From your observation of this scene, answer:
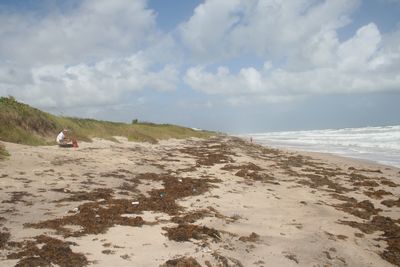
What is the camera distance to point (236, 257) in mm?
7293

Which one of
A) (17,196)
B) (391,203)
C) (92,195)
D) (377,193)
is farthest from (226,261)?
(377,193)

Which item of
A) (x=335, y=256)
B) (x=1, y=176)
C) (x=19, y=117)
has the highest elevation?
(x=19, y=117)

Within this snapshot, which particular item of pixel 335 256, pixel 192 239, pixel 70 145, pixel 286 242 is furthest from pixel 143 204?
pixel 70 145

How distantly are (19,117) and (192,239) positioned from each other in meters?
18.9

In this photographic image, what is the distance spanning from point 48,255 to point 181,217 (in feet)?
12.4

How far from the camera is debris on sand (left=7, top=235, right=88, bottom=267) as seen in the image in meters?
6.20

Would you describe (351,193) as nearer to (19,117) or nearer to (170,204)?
(170,204)

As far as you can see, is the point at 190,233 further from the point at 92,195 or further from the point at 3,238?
the point at 92,195

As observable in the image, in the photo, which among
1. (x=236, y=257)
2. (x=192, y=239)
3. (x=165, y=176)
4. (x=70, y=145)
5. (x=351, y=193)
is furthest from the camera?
(x=70, y=145)

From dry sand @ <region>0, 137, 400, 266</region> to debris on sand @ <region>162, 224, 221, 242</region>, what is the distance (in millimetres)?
23

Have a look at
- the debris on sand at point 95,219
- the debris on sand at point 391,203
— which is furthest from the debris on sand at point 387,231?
the debris on sand at point 95,219

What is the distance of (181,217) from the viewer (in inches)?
380

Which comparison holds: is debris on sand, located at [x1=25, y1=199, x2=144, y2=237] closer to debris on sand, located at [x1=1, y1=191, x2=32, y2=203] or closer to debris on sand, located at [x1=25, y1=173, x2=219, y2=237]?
debris on sand, located at [x1=25, y1=173, x2=219, y2=237]

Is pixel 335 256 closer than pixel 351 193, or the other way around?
pixel 335 256
